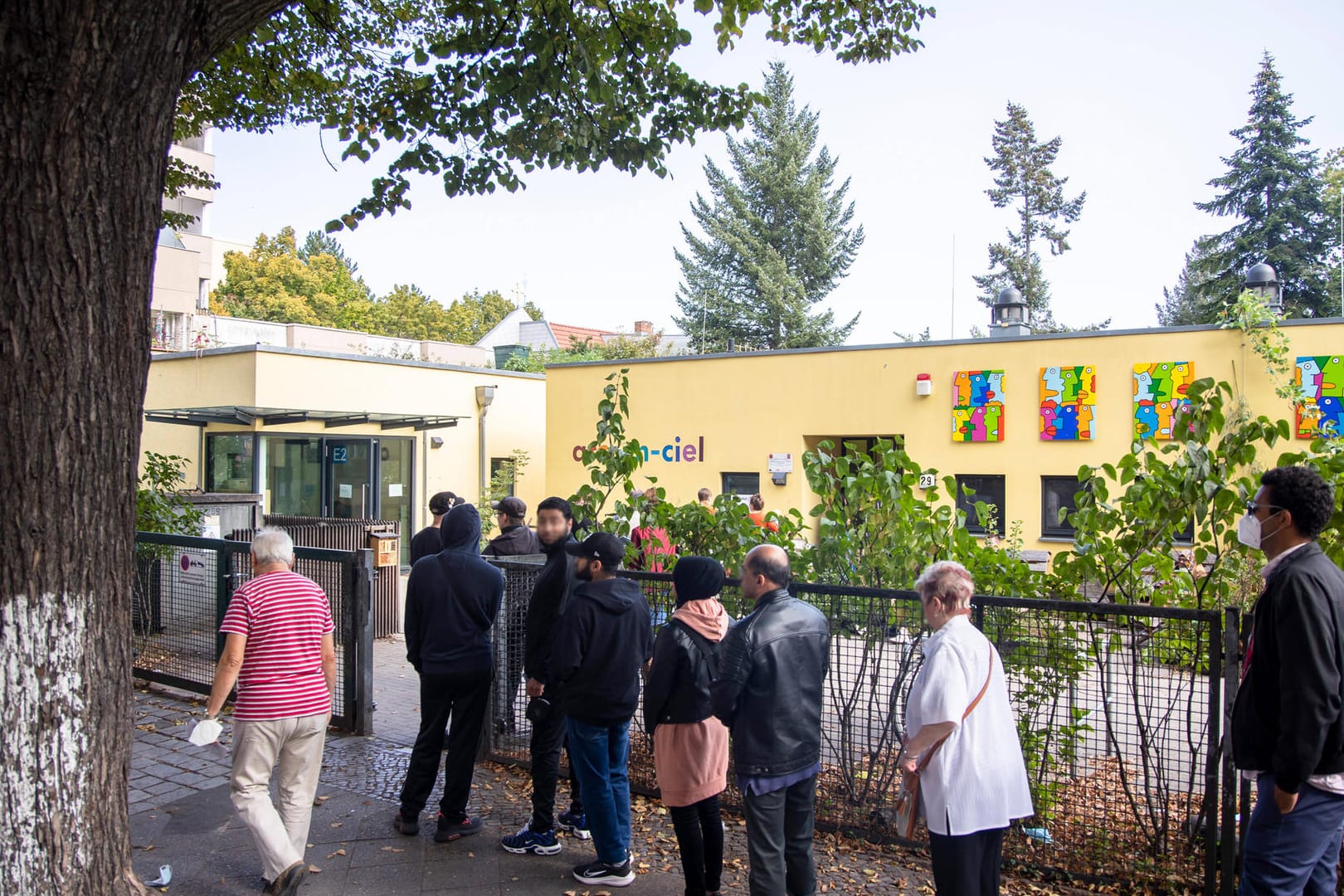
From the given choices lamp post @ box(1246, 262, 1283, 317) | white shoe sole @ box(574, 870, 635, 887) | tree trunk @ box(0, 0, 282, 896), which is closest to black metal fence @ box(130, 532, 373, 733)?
white shoe sole @ box(574, 870, 635, 887)

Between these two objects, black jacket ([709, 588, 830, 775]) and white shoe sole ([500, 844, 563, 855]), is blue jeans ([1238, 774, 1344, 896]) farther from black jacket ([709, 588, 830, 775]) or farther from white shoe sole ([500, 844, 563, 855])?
white shoe sole ([500, 844, 563, 855])

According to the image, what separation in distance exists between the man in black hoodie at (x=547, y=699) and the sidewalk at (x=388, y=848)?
10 centimetres

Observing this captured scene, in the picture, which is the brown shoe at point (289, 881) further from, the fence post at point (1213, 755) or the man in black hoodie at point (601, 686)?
the fence post at point (1213, 755)

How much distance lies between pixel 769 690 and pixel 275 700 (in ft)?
7.90

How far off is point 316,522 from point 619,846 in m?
8.47

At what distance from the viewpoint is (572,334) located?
5900cm

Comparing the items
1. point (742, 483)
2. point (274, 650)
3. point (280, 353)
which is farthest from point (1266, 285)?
point (274, 650)

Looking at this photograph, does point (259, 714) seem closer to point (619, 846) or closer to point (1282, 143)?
point (619, 846)

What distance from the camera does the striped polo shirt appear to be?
184 inches

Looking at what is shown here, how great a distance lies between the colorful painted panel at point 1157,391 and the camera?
15305mm

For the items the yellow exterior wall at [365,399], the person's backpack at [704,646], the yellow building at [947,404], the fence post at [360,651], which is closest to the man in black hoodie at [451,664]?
the person's backpack at [704,646]

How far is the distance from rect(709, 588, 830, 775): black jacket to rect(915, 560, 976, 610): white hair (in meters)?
0.65

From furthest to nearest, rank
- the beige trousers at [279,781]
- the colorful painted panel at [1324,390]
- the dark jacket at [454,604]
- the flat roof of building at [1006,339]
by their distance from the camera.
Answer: the flat roof of building at [1006,339], the colorful painted panel at [1324,390], the dark jacket at [454,604], the beige trousers at [279,781]

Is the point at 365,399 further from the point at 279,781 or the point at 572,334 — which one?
the point at 572,334
